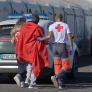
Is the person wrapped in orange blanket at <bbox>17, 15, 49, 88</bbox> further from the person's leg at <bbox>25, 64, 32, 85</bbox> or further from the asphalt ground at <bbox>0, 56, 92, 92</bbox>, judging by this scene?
the asphalt ground at <bbox>0, 56, 92, 92</bbox>

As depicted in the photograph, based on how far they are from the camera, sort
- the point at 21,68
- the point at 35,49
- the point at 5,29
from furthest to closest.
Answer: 1. the point at 5,29
2. the point at 21,68
3. the point at 35,49

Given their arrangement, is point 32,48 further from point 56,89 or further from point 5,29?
point 5,29

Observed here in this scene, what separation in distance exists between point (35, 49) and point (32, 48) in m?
0.07

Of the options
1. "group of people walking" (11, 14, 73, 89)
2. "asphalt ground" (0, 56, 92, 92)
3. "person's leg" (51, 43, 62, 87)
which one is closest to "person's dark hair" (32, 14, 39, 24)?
"group of people walking" (11, 14, 73, 89)

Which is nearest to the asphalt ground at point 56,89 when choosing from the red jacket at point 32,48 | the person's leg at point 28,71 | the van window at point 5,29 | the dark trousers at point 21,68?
the person's leg at point 28,71

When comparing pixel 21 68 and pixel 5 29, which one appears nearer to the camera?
pixel 21 68

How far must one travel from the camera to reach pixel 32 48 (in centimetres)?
1409

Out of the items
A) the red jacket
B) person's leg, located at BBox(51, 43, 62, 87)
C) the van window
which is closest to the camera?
the red jacket

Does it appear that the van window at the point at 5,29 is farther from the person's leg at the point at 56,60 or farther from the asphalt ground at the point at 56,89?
the person's leg at the point at 56,60

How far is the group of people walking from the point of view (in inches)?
555

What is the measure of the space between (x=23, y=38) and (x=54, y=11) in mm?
12530

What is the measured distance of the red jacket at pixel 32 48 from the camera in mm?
14078

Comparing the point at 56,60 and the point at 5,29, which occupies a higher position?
the point at 5,29

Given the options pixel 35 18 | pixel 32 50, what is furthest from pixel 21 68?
pixel 35 18
